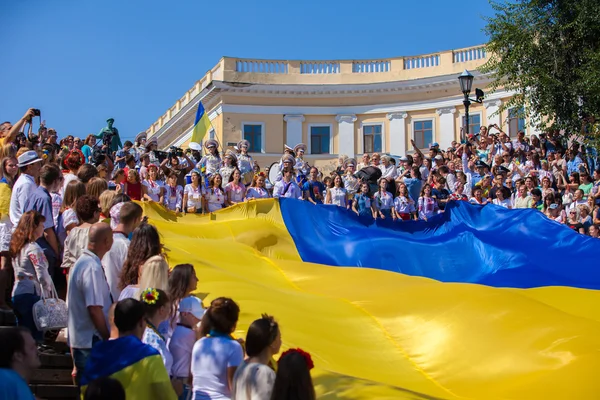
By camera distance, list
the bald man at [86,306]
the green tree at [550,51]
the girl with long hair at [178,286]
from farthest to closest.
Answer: the green tree at [550,51] → the girl with long hair at [178,286] → the bald man at [86,306]

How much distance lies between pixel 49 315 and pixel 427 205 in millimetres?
12283

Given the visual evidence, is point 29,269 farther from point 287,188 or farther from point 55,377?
point 287,188

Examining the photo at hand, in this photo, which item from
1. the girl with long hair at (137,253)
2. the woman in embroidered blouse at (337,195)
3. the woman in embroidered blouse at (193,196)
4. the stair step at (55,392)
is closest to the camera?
the girl with long hair at (137,253)

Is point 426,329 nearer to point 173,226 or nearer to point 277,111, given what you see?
point 173,226

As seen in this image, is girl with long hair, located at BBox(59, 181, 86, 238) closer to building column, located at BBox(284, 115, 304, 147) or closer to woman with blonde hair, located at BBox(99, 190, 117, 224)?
woman with blonde hair, located at BBox(99, 190, 117, 224)

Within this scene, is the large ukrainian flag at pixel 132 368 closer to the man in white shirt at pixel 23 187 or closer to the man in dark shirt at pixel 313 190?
the man in white shirt at pixel 23 187

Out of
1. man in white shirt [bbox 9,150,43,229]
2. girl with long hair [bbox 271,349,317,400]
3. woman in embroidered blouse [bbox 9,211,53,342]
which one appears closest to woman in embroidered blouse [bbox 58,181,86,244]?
man in white shirt [bbox 9,150,43,229]

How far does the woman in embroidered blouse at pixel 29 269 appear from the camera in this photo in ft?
25.2

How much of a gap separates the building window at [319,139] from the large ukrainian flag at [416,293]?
29.9 meters

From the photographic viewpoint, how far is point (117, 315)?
5.58 metres

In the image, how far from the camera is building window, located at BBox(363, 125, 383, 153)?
45.0 m

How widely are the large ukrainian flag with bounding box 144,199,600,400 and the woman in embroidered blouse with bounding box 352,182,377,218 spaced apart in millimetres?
1548

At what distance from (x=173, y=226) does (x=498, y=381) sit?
272 inches

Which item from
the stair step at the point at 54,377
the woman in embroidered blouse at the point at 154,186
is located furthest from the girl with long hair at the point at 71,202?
the woman in embroidered blouse at the point at 154,186
